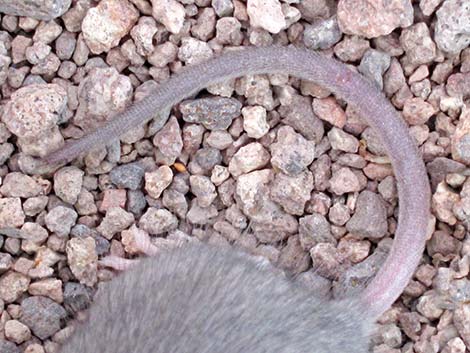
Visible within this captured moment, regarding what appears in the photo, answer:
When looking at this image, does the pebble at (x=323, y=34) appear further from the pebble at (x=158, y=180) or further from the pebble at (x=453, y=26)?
the pebble at (x=158, y=180)

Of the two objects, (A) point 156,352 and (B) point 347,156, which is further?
(B) point 347,156

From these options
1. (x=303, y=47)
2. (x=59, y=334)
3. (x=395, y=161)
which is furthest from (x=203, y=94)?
(x=59, y=334)

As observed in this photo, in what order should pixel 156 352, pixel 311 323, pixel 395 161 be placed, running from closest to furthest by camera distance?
pixel 156 352, pixel 311 323, pixel 395 161

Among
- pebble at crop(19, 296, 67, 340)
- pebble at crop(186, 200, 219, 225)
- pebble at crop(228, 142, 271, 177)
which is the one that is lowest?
pebble at crop(19, 296, 67, 340)

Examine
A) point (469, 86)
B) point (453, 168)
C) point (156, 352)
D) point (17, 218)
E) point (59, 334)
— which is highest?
point (469, 86)

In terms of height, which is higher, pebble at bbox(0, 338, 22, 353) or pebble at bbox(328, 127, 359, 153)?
pebble at bbox(328, 127, 359, 153)

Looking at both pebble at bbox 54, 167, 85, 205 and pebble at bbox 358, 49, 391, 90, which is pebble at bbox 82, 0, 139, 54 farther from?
pebble at bbox 358, 49, 391, 90

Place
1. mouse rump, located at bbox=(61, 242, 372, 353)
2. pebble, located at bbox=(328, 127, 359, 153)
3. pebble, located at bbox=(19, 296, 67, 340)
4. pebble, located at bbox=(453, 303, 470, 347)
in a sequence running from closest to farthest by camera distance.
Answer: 1. mouse rump, located at bbox=(61, 242, 372, 353)
2. pebble, located at bbox=(453, 303, 470, 347)
3. pebble, located at bbox=(19, 296, 67, 340)
4. pebble, located at bbox=(328, 127, 359, 153)

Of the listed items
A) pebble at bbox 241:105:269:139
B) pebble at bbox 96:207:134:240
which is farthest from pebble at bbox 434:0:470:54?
pebble at bbox 96:207:134:240

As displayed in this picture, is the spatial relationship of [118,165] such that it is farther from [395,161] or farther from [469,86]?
[469,86]
